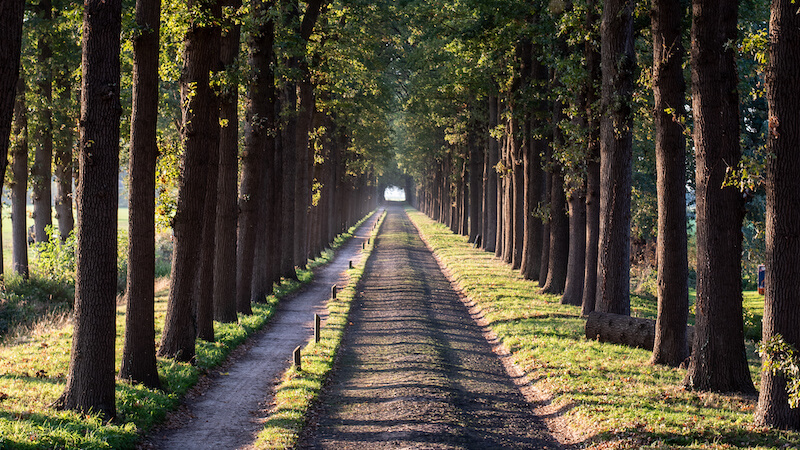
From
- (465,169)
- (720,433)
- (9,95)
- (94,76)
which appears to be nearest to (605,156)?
A: (720,433)

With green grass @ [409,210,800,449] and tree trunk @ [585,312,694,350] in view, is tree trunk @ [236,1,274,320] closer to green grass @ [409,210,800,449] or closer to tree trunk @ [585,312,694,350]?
green grass @ [409,210,800,449]

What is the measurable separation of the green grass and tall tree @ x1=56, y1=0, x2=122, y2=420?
22.3 feet

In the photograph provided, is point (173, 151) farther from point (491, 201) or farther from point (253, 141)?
point (491, 201)

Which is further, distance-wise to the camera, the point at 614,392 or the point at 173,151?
the point at 173,151

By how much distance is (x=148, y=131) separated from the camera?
11.8 meters

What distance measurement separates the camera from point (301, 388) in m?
12.5

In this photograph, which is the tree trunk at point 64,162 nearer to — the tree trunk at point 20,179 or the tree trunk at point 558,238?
the tree trunk at point 20,179

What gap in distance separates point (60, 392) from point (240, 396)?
2.95 meters

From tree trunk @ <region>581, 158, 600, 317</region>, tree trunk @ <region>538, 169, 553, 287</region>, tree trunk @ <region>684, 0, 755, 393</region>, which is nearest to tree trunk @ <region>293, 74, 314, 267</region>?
tree trunk @ <region>538, 169, 553, 287</region>

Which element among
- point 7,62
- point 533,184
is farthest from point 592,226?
point 7,62

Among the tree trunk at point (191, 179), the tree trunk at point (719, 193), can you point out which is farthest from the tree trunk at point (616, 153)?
the tree trunk at point (191, 179)

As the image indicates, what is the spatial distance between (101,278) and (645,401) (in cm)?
829

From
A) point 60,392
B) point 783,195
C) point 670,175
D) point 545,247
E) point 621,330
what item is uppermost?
point 670,175

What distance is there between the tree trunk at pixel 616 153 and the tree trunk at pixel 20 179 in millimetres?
18685
